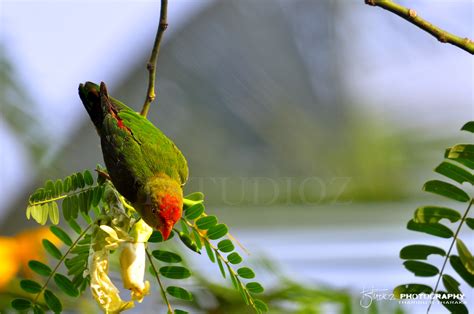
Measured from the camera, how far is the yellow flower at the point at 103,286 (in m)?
1.62

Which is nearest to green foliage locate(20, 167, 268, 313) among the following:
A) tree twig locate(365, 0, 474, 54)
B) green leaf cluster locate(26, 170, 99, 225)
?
green leaf cluster locate(26, 170, 99, 225)

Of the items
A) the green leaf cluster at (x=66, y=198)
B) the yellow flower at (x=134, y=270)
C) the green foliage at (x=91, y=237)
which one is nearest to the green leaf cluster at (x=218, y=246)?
the green foliage at (x=91, y=237)

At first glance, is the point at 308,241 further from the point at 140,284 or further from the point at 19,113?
the point at 140,284

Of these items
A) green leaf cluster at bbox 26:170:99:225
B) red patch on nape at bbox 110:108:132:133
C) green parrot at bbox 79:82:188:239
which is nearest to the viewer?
green leaf cluster at bbox 26:170:99:225

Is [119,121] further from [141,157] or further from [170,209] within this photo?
[170,209]

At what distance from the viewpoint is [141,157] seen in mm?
2279

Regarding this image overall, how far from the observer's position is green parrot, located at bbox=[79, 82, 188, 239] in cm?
208

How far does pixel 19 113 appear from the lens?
5754 mm

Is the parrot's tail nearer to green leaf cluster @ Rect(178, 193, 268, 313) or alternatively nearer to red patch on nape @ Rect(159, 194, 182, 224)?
red patch on nape @ Rect(159, 194, 182, 224)

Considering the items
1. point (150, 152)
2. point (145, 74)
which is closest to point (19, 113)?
point (145, 74)

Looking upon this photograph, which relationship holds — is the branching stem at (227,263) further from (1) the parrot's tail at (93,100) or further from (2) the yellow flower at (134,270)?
(1) the parrot's tail at (93,100)

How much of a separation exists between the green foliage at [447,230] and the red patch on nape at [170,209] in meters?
0.61

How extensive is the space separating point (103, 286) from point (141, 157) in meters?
0.71

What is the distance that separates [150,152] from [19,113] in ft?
12.4
